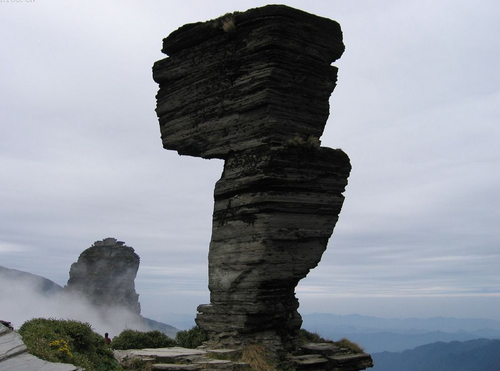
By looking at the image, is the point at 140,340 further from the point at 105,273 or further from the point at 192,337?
the point at 105,273

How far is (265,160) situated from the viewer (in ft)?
71.8

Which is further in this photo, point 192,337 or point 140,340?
point 140,340

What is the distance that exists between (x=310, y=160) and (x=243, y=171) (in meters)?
3.21

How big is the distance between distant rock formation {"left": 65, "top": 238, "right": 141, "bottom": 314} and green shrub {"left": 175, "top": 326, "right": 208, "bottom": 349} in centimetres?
12018

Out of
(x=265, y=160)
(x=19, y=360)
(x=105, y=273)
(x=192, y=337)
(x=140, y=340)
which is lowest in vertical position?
Result: (x=140, y=340)

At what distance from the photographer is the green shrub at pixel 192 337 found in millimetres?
22938

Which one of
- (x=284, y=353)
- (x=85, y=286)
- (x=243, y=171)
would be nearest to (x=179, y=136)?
(x=243, y=171)

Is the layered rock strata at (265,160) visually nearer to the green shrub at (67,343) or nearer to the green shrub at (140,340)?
the green shrub at (140,340)

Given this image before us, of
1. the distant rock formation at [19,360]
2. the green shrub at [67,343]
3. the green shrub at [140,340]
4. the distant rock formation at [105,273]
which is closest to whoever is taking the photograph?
the distant rock formation at [19,360]

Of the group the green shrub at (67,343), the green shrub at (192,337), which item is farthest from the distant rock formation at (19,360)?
the green shrub at (192,337)

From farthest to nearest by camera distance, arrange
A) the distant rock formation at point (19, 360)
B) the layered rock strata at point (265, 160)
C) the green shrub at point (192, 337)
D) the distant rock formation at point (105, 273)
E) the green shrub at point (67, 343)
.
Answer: the distant rock formation at point (105, 273), the green shrub at point (192, 337), the layered rock strata at point (265, 160), the green shrub at point (67, 343), the distant rock formation at point (19, 360)

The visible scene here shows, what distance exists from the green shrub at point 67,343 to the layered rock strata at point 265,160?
512cm

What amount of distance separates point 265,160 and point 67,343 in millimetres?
10998

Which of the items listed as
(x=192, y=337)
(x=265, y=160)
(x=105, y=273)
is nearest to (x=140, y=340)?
(x=192, y=337)
